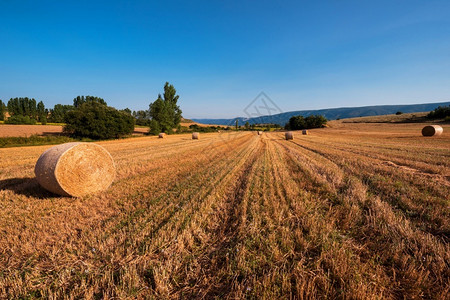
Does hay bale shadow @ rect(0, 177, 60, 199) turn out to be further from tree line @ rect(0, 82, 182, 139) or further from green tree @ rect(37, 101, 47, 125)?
green tree @ rect(37, 101, 47, 125)

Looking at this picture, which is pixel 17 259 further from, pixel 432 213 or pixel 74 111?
pixel 74 111

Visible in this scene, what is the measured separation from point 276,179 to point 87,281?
5.70 metres

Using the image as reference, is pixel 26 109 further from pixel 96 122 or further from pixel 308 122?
pixel 308 122

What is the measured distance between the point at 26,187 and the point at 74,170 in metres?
2.04

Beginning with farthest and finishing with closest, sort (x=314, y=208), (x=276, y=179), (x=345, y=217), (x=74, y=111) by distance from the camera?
(x=74, y=111), (x=276, y=179), (x=314, y=208), (x=345, y=217)

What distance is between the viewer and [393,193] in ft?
16.4

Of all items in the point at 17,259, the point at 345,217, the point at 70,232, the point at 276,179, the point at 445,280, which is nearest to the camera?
the point at 445,280

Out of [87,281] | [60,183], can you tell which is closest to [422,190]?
[87,281]

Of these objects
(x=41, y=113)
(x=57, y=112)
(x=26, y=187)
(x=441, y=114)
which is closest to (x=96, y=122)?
(x=26, y=187)

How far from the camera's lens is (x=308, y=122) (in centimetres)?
7269

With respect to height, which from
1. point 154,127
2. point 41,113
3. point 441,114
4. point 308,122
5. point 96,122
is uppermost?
point 41,113

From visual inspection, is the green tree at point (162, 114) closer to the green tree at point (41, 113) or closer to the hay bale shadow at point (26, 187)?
the hay bale shadow at point (26, 187)

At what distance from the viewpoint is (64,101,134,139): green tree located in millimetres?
28828

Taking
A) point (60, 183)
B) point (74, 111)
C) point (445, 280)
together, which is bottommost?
point (445, 280)
